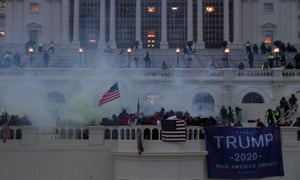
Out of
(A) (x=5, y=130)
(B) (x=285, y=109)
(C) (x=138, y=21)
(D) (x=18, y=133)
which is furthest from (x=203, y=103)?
(C) (x=138, y=21)

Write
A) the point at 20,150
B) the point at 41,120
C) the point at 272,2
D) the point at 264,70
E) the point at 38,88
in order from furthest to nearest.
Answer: the point at 272,2
the point at 264,70
the point at 38,88
the point at 41,120
the point at 20,150

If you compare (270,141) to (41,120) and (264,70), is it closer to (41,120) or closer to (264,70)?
(41,120)

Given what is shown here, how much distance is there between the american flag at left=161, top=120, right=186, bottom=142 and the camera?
81.5 ft

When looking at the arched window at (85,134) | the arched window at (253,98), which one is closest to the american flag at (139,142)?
the arched window at (85,134)

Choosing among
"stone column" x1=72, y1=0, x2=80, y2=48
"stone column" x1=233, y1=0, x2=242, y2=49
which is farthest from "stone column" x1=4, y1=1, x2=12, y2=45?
"stone column" x1=233, y1=0, x2=242, y2=49

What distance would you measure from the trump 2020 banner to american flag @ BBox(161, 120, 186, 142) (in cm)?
163

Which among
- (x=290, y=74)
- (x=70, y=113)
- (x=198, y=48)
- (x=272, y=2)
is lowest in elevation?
(x=70, y=113)

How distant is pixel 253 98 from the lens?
44875 millimetres

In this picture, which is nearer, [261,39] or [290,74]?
[290,74]

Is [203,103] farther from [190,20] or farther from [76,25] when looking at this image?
[76,25]

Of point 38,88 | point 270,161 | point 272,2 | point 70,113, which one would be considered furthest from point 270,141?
point 272,2

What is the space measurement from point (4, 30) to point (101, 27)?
1071cm

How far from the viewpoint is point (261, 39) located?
7231cm

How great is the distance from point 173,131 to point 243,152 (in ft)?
11.5
